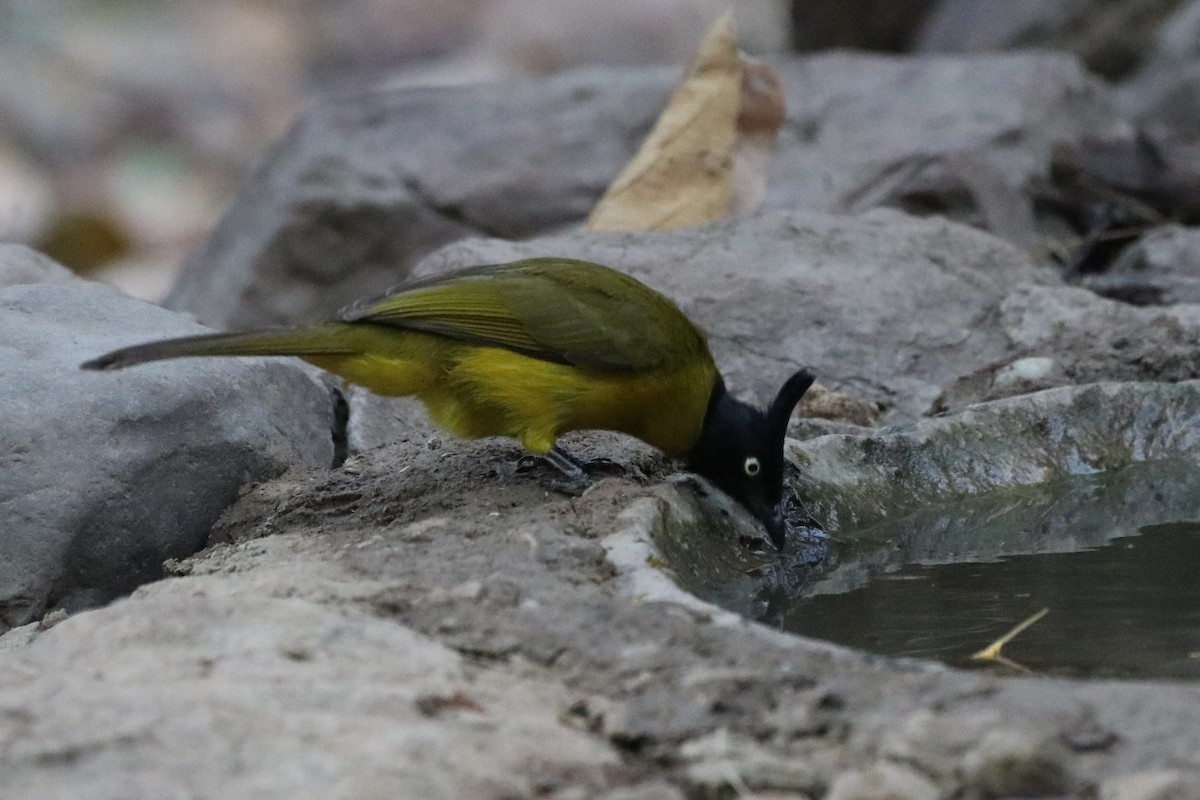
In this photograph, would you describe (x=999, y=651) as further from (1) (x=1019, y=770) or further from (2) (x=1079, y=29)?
(2) (x=1079, y=29)

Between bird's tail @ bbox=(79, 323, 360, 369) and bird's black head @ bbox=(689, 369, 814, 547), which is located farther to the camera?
bird's black head @ bbox=(689, 369, 814, 547)

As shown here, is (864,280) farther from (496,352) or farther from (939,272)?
(496,352)

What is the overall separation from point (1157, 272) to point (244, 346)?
4.84 metres

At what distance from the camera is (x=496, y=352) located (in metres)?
4.87

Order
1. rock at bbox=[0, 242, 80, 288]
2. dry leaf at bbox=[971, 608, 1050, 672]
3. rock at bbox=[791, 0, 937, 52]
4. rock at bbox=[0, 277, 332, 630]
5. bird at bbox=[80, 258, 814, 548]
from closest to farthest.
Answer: dry leaf at bbox=[971, 608, 1050, 672] < rock at bbox=[0, 277, 332, 630] < bird at bbox=[80, 258, 814, 548] < rock at bbox=[0, 242, 80, 288] < rock at bbox=[791, 0, 937, 52]

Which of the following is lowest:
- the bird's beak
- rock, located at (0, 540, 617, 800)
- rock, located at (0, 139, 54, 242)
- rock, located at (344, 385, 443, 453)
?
rock, located at (0, 139, 54, 242)

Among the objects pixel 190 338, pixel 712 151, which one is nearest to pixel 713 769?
pixel 190 338

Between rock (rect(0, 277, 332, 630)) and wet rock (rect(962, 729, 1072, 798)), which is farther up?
wet rock (rect(962, 729, 1072, 798))

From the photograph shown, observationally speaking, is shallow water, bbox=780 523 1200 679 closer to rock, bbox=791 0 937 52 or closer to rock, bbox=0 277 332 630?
rock, bbox=0 277 332 630

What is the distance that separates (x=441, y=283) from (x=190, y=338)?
0.92m

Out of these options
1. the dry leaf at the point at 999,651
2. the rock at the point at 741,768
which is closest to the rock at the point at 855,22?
the dry leaf at the point at 999,651

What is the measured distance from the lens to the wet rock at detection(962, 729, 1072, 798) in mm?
2459

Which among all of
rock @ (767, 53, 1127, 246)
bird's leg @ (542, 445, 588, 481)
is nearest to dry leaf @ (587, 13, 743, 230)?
rock @ (767, 53, 1127, 246)

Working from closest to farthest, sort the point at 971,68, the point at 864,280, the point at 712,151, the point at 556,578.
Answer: the point at 556,578
the point at 864,280
the point at 712,151
the point at 971,68
